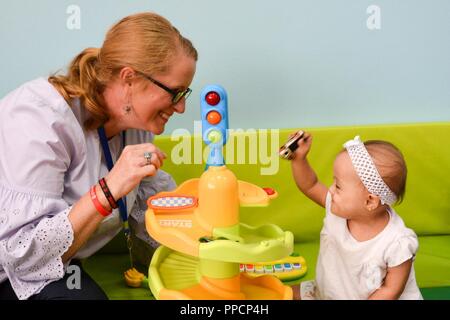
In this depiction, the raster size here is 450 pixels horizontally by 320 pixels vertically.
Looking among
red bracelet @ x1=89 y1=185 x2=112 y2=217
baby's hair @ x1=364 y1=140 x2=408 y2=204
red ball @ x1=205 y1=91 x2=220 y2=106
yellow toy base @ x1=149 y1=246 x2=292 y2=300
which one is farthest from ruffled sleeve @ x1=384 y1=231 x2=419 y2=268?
red bracelet @ x1=89 y1=185 x2=112 y2=217

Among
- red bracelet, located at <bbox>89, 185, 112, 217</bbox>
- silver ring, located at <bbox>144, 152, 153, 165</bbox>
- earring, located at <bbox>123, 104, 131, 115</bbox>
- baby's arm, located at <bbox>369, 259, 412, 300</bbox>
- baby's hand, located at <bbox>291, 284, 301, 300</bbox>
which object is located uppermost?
earring, located at <bbox>123, 104, 131, 115</bbox>

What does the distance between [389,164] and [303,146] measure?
21 centimetres

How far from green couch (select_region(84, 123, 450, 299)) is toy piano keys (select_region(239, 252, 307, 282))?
82 millimetres

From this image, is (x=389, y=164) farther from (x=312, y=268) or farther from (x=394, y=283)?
Answer: (x=312, y=268)

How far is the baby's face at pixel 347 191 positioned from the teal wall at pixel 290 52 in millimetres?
545

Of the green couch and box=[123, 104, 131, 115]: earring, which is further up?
box=[123, 104, 131, 115]: earring

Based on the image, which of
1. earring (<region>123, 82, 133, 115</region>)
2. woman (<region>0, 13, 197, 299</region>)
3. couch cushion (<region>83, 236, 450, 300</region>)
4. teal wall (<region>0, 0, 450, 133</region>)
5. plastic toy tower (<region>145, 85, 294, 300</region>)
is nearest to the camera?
plastic toy tower (<region>145, 85, 294, 300</region>)

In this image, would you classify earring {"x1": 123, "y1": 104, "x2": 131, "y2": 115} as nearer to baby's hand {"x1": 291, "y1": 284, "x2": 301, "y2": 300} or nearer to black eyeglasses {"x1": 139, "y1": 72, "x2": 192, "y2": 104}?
black eyeglasses {"x1": 139, "y1": 72, "x2": 192, "y2": 104}

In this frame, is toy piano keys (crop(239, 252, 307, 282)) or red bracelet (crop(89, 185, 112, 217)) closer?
red bracelet (crop(89, 185, 112, 217))

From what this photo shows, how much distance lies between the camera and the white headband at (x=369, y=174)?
1086mm

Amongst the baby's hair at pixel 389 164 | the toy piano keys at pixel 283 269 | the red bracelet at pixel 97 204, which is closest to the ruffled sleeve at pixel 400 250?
the baby's hair at pixel 389 164

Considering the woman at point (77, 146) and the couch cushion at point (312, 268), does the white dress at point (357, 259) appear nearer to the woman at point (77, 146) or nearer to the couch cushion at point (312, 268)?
the couch cushion at point (312, 268)

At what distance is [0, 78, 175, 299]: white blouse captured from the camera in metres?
1.07

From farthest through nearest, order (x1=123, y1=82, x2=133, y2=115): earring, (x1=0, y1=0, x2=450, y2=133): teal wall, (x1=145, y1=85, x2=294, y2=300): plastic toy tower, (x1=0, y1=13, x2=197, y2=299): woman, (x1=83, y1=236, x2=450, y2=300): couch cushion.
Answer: (x1=0, y1=0, x2=450, y2=133): teal wall
(x1=83, y1=236, x2=450, y2=300): couch cushion
(x1=123, y1=82, x2=133, y2=115): earring
(x1=0, y1=13, x2=197, y2=299): woman
(x1=145, y1=85, x2=294, y2=300): plastic toy tower
